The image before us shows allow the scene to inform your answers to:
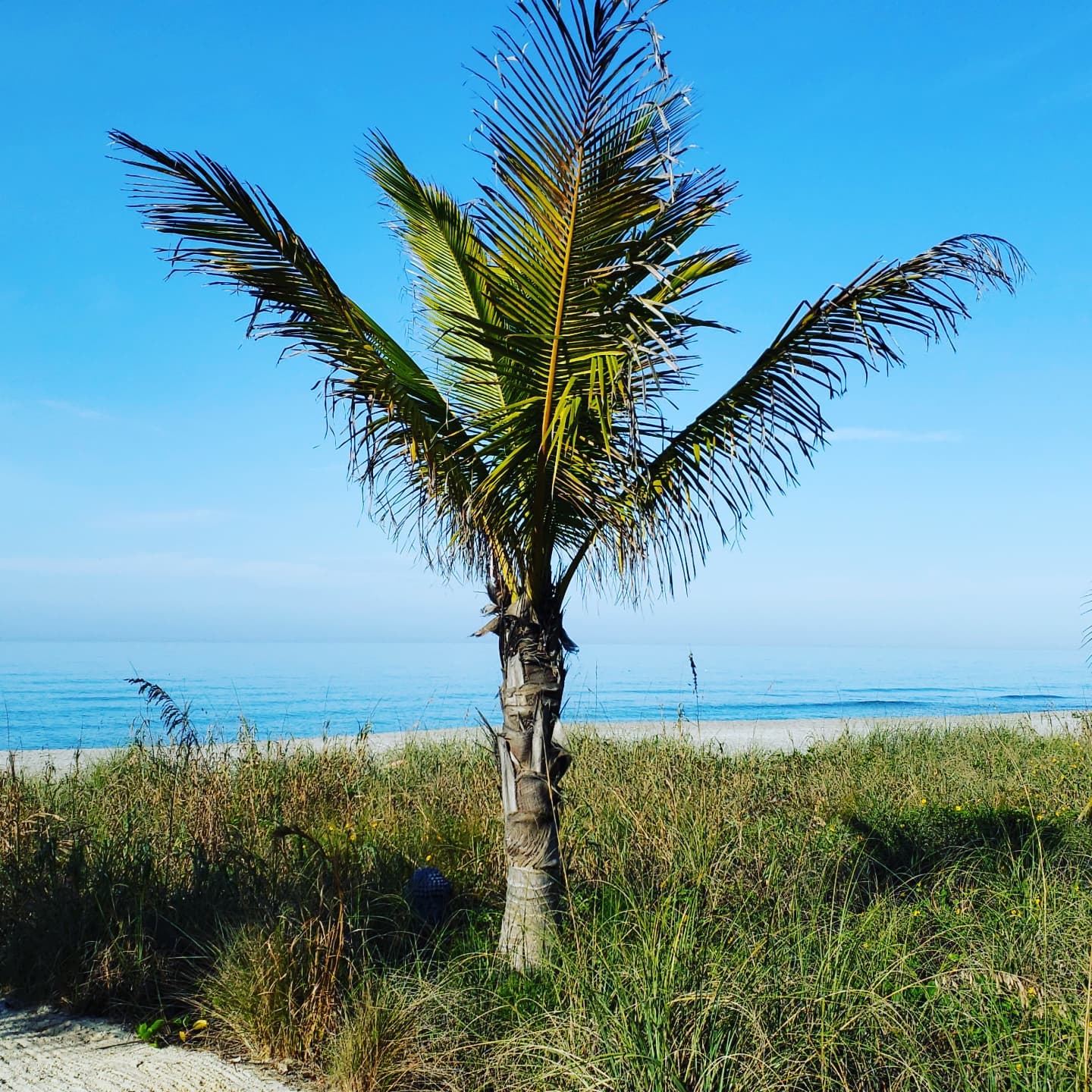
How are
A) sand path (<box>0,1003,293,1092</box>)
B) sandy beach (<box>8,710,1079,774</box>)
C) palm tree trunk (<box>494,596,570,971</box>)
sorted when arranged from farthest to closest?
sandy beach (<box>8,710,1079,774</box>), palm tree trunk (<box>494,596,570,971</box>), sand path (<box>0,1003,293,1092</box>)

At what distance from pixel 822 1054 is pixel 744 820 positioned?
3192 millimetres

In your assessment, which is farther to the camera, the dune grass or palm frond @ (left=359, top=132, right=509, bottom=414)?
palm frond @ (left=359, top=132, right=509, bottom=414)

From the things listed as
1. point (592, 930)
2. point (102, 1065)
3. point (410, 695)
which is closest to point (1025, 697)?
point (410, 695)

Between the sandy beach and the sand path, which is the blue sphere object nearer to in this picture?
the sand path

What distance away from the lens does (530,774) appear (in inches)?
190

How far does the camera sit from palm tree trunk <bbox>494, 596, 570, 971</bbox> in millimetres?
4793

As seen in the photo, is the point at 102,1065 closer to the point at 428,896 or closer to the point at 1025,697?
the point at 428,896

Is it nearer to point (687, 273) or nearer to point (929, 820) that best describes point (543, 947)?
point (687, 273)

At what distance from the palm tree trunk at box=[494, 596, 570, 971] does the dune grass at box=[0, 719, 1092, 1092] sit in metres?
0.21

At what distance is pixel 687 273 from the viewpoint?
484 centimetres

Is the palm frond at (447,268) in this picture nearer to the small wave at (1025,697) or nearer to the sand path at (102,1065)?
the sand path at (102,1065)

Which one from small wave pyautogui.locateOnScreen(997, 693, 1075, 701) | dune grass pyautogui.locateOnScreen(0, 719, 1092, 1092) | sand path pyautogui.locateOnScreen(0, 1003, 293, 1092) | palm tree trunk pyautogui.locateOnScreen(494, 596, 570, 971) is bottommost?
small wave pyautogui.locateOnScreen(997, 693, 1075, 701)

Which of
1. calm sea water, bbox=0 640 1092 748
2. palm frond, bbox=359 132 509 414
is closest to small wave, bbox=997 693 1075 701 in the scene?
calm sea water, bbox=0 640 1092 748

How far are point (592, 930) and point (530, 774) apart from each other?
83 cm
